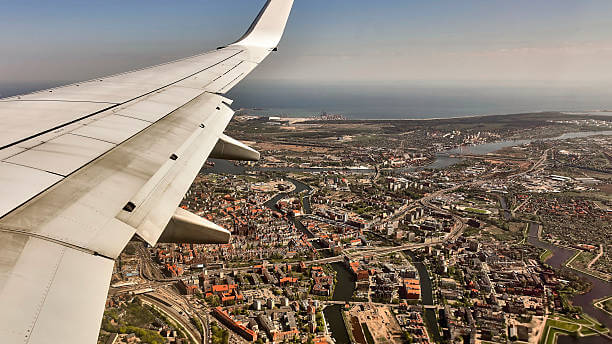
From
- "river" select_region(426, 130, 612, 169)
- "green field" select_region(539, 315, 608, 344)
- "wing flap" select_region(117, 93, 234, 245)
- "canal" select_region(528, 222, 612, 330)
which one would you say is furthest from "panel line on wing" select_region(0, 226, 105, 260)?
"river" select_region(426, 130, 612, 169)

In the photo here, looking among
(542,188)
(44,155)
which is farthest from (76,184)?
(542,188)

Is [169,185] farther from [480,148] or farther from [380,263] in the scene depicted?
[480,148]

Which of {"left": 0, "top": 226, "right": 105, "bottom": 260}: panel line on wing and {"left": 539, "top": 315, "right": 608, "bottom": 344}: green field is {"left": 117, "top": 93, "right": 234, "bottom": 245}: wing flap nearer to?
{"left": 0, "top": 226, "right": 105, "bottom": 260}: panel line on wing

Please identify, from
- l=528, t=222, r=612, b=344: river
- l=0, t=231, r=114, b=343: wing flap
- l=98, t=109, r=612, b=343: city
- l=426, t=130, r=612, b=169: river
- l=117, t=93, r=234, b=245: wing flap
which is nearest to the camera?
l=0, t=231, r=114, b=343: wing flap

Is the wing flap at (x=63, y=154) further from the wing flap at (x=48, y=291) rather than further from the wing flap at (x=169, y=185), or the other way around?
the wing flap at (x=48, y=291)

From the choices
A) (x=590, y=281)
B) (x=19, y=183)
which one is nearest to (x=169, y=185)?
(x=19, y=183)

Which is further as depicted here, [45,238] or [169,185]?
[169,185]

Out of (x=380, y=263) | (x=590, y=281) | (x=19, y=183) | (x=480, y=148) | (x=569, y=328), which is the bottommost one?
(x=380, y=263)
